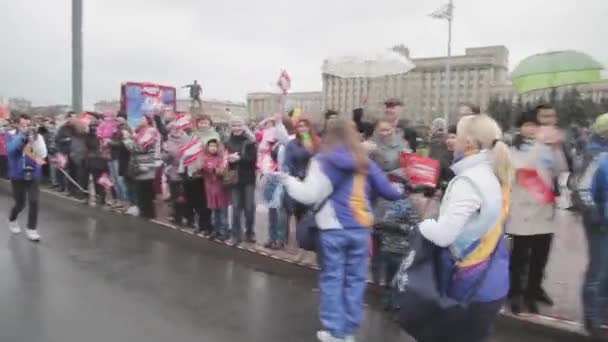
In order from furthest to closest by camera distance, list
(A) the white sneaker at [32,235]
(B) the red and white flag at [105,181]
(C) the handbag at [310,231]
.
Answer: (B) the red and white flag at [105,181]
(A) the white sneaker at [32,235]
(C) the handbag at [310,231]

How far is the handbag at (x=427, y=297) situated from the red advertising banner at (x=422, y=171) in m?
1.69

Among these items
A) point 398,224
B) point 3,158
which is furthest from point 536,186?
point 3,158

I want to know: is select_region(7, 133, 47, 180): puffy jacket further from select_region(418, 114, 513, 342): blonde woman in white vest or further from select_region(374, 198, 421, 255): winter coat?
select_region(418, 114, 513, 342): blonde woman in white vest

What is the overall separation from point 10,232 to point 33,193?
981mm

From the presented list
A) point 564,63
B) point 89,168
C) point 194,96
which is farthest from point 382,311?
point 194,96

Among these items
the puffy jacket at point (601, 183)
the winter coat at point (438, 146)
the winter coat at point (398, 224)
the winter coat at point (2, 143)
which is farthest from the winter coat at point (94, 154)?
the puffy jacket at point (601, 183)

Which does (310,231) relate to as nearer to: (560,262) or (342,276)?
(342,276)

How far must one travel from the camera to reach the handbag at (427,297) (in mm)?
2787

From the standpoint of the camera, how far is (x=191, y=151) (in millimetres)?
8133

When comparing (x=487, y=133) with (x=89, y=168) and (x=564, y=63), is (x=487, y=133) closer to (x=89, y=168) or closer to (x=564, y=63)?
(x=564, y=63)

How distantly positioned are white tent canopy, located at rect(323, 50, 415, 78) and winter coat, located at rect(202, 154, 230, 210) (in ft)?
10.4

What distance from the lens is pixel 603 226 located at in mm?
4195

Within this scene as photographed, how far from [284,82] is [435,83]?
6719cm

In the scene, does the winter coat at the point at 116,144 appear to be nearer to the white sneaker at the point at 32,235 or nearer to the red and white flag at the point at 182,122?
the red and white flag at the point at 182,122
